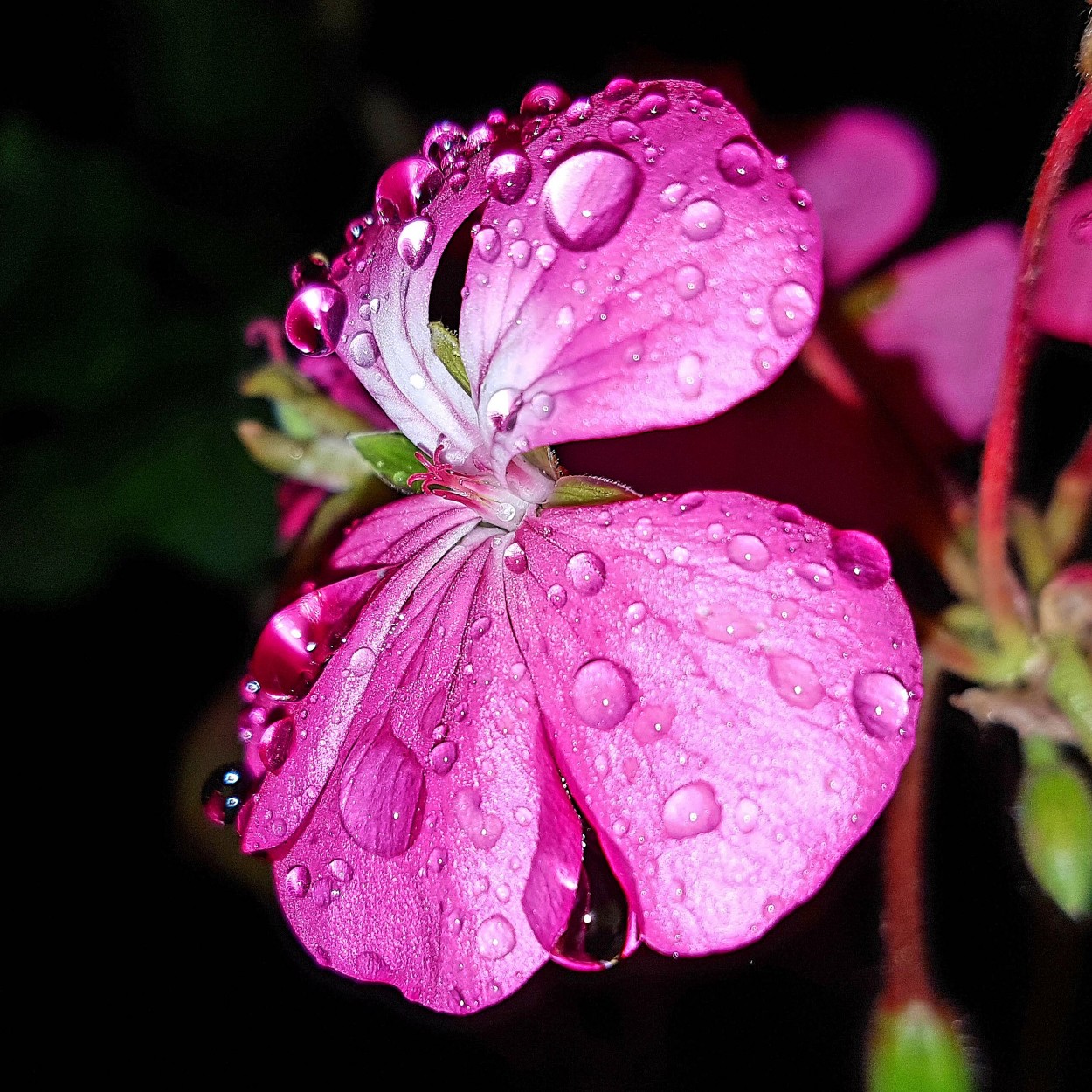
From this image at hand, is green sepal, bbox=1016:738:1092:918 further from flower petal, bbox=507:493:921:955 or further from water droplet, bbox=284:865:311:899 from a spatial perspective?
water droplet, bbox=284:865:311:899

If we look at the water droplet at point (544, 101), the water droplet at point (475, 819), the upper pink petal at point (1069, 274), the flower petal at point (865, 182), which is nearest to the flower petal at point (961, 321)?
the flower petal at point (865, 182)

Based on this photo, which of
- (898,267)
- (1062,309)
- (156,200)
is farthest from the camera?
(156,200)

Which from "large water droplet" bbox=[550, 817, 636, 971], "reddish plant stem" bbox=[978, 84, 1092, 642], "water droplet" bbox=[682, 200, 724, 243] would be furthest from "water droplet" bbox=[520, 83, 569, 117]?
"large water droplet" bbox=[550, 817, 636, 971]

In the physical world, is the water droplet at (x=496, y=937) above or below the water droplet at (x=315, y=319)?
below

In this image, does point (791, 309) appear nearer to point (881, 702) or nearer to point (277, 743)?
point (881, 702)

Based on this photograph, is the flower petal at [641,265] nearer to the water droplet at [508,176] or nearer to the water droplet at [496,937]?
the water droplet at [508,176]

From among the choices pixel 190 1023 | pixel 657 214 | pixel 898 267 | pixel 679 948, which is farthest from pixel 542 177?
pixel 190 1023

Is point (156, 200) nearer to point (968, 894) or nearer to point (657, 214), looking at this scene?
point (657, 214)
